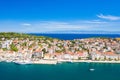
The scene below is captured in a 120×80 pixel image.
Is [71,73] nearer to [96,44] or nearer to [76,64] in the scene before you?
[76,64]

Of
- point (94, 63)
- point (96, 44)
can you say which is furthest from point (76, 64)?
point (96, 44)

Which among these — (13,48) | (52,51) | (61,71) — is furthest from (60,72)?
(13,48)

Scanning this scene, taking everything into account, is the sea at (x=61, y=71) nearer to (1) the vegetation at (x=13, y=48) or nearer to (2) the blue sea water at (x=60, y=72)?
(2) the blue sea water at (x=60, y=72)

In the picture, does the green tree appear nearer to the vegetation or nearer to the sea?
the vegetation

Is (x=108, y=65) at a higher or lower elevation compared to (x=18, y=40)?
lower

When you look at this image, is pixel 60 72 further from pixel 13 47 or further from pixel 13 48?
pixel 13 47

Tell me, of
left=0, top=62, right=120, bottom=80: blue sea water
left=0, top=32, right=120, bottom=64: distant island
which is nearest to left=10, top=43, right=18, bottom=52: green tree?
left=0, top=32, right=120, bottom=64: distant island
